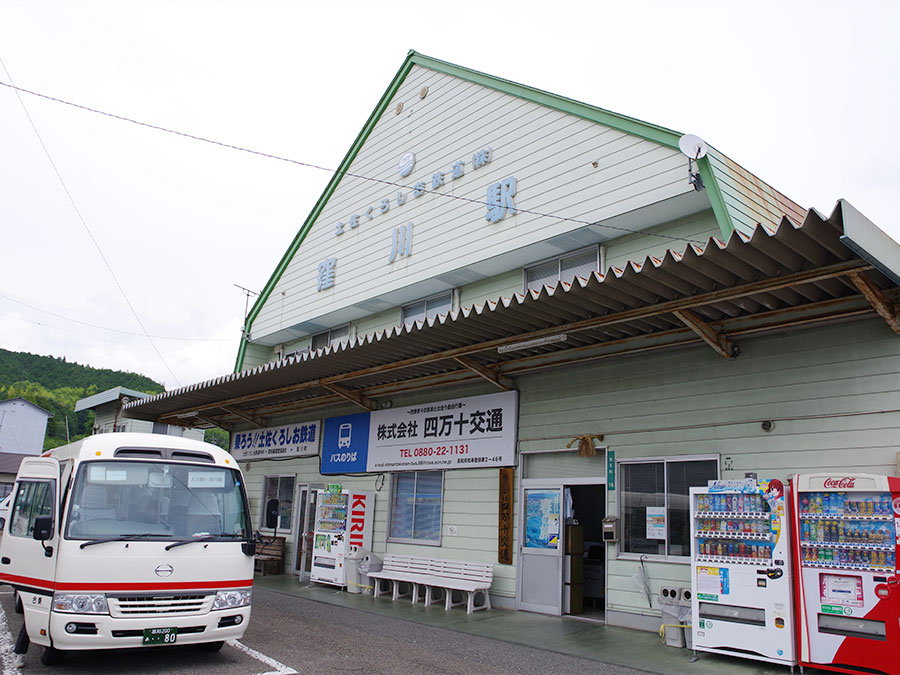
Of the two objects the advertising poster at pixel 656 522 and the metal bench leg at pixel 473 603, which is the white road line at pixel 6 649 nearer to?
the metal bench leg at pixel 473 603

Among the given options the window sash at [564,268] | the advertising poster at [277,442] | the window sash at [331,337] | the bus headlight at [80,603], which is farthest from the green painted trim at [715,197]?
the advertising poster at [277,442]

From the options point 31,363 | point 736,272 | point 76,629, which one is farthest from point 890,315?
point 31,363

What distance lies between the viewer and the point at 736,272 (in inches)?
249

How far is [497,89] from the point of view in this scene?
1210 centimetres

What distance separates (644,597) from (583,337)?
3.40m

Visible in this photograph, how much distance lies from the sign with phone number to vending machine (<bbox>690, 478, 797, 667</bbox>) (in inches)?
142

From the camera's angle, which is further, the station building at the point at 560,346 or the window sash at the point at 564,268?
the window sash at the point at 564,268

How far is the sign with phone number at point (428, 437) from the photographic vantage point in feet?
34.4

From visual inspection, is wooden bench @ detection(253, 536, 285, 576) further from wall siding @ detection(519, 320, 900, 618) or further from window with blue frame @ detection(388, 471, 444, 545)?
wall siding @ detection(519, 320, 900, 618)

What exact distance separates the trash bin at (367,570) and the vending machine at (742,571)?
6.27 metres

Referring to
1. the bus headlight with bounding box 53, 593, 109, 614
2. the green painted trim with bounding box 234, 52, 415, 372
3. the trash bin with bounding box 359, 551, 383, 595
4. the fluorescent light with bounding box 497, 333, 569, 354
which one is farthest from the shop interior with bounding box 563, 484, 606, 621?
the green painted trim with bounding box 234, 52, 415, 372

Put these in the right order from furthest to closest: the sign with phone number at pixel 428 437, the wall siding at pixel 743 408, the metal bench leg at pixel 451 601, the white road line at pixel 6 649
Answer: the sign with phone number at pixel 428 437
the metal bench leg at pixel 451 601
the wall siding at pixel 743 408
the white road line at pixel 6 649

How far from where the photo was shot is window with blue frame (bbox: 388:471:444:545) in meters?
11.5

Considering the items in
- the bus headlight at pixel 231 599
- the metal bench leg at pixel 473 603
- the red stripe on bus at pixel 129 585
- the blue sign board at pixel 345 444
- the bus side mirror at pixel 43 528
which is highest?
the blue sign board at pixel 345 444
